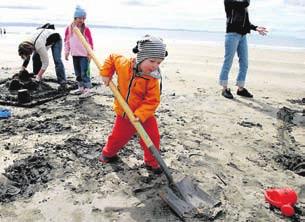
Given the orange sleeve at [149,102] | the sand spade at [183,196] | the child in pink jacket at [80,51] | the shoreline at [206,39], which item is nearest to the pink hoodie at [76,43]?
the child in pink jacket at [80,51]

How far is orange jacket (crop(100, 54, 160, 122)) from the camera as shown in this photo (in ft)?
12.5

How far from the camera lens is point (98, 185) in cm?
383

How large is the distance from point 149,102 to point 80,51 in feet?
10.9

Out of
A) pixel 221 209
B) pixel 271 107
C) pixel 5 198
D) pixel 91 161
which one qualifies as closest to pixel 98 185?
pixel 91 161

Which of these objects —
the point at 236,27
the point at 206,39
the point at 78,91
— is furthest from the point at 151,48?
the point at 206,39

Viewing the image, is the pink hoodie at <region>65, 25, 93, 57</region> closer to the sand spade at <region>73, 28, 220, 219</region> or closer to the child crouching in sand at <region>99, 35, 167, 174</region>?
the child crouching in sand at <region>99, 35, 167, 174</region>

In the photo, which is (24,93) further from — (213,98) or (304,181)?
(304,181)

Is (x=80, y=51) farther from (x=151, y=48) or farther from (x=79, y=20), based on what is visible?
(x=151, y=48)

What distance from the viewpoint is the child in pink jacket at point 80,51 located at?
6645 millimetres

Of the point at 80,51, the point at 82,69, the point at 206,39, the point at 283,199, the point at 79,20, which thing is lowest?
the point at 283,199

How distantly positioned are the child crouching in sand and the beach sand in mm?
242

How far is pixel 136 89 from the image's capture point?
3.91 metres

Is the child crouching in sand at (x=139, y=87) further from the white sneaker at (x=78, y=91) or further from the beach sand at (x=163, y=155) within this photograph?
the white sneaker at (x=78, y=91)

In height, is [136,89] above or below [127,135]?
above
